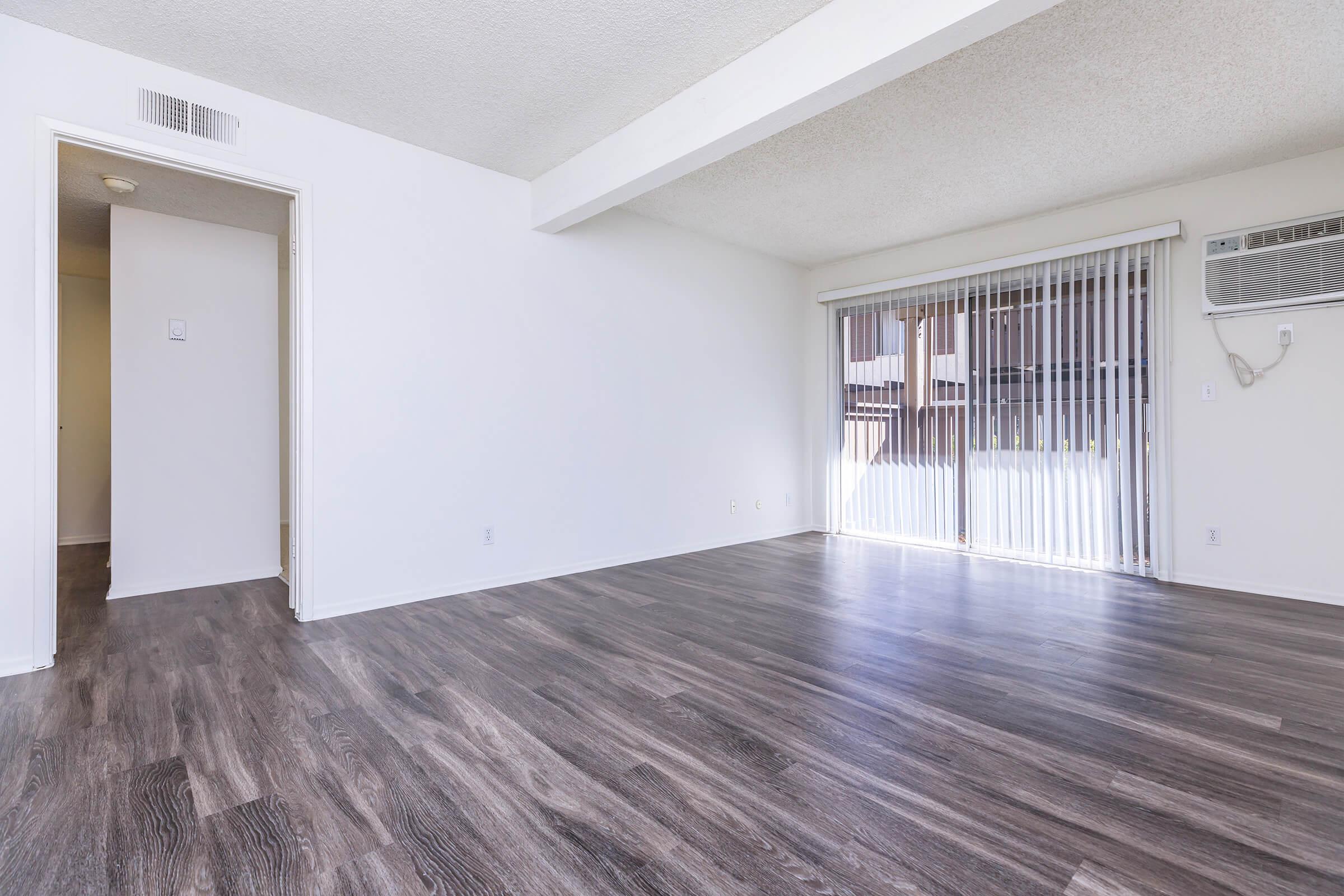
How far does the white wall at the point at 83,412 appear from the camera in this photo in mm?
5742

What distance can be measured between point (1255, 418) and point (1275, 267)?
897 millimetres

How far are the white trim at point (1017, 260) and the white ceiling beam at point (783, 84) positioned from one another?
8.99ft

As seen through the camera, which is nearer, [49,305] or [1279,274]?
[49,305]

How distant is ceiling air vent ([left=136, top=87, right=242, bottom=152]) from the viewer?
9.54 ft

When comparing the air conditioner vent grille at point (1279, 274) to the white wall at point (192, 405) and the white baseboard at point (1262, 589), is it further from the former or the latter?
the white wall at point (192, 405)

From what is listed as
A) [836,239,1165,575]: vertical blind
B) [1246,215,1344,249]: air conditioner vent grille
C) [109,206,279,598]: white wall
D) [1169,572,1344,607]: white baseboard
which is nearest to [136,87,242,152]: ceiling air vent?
[109,206,279,598]: white wall

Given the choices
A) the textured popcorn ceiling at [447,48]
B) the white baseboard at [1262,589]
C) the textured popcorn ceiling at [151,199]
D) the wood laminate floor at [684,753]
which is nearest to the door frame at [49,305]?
the textured popcorn ceiling at [151,199]

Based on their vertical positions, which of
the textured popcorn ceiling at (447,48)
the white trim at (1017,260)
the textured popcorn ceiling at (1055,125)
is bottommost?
the white trim at (1017,260)

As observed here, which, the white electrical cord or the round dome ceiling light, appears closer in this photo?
the round dome ceiling light

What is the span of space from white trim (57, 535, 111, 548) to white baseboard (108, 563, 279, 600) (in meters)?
2.44

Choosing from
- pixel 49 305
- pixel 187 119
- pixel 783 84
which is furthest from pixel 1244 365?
pixel 49 305

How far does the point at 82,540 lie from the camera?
228 inches

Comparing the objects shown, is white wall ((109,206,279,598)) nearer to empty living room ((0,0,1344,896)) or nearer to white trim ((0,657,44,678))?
empty living room ((0,0,1344,896))

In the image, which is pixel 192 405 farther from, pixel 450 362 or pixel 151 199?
pixel 450 362
